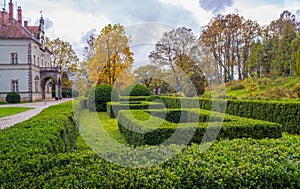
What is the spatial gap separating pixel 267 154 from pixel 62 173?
2.33 m

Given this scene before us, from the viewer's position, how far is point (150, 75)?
1153 inches

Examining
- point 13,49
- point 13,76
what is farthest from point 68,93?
point 13,49

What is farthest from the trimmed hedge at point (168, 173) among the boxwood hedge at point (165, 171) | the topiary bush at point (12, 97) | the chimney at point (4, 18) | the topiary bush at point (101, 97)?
the chimney at point (4, 18)

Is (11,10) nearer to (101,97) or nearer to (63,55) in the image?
(63,55)

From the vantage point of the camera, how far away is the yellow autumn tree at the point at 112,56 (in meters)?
24.6

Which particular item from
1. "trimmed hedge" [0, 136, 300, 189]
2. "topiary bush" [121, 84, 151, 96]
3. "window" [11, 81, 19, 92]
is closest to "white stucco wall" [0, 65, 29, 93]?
"window" [11, 81, 19, 92]

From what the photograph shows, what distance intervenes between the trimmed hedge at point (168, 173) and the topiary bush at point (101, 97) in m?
14.9

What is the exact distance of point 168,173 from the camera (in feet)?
7.70

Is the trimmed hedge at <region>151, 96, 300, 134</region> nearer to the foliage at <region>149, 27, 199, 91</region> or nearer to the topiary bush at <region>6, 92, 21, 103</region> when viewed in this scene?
the foliage at <region>149, 27, 199, 91</region>

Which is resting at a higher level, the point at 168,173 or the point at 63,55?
the point at 63,55

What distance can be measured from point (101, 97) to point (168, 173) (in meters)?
15.6

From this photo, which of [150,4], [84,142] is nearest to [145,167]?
[84,142]

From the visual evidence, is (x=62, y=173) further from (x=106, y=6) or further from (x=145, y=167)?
(x=106, y=6)

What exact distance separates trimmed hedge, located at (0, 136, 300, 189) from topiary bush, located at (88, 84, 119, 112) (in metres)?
14.9
